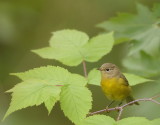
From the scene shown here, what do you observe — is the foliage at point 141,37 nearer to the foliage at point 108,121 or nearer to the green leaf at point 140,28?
the green leaf at point 140,28

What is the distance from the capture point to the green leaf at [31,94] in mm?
2189

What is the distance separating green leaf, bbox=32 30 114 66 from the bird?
1.11 feet

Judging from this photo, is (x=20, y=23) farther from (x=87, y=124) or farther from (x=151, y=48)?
(x=87, y=124)

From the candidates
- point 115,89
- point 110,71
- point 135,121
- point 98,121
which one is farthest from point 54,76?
point 110,71

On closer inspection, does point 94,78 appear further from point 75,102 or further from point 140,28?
point 140,28

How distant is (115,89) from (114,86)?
35 millimetres

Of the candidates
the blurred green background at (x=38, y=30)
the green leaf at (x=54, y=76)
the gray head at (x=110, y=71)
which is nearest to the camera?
the green leaf at (x=54, y=76)

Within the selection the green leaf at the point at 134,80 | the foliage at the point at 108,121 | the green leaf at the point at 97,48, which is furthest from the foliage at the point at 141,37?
the foliage at the point at 108,121

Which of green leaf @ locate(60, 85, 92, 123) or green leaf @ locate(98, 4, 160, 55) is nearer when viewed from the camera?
green leaf @ locate(60, 85, 92, 123)

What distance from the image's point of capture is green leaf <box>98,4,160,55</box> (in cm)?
362

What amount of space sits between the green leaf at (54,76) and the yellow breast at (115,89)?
0.81 meters

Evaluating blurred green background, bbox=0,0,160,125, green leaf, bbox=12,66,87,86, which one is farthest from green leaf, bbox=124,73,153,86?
blurred green background, bbox=0,0,160,125

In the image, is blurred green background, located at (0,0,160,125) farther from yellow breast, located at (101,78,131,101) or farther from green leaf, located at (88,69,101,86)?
green leaf, located at (88,69,101,86)

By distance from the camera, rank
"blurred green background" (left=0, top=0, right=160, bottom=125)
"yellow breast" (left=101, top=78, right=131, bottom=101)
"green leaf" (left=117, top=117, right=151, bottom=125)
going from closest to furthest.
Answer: "green leaf" (left=117, top=117, right=151, bottom=125)
"yellow breast" (left=101, top=78, right=131, bottom=101)
"blurred green background" (left=0, top=0, right=160, bottom=125)
